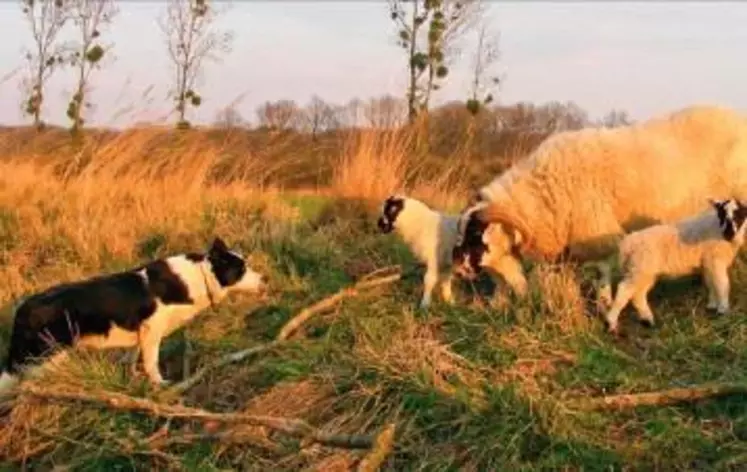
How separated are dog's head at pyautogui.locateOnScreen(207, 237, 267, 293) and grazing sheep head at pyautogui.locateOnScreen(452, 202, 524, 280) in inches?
63.9

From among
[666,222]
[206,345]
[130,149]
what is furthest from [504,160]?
[206,345]

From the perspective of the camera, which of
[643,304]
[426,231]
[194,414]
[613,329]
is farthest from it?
[426,231]

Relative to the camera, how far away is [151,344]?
7793mm

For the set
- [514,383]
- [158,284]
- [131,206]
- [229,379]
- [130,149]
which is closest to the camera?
[514,383]

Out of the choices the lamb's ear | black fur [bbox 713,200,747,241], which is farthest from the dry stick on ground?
black fur [bbox 713,200,747,241]

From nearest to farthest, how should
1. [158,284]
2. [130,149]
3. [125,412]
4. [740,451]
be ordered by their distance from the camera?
[740,451], [125,412], [158,284], [130,149]

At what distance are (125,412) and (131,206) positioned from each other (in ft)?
18.0

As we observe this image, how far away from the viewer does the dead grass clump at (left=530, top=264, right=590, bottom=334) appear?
7520mm

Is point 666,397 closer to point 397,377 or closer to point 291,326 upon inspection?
point 397,377

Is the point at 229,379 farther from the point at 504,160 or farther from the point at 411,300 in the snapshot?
the point at 504,160

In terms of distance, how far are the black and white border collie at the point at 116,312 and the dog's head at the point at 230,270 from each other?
1 cm

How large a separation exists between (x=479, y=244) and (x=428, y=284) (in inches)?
21.3

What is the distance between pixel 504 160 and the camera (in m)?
19.2

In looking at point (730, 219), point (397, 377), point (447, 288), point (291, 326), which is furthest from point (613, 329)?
point (291, 326)
